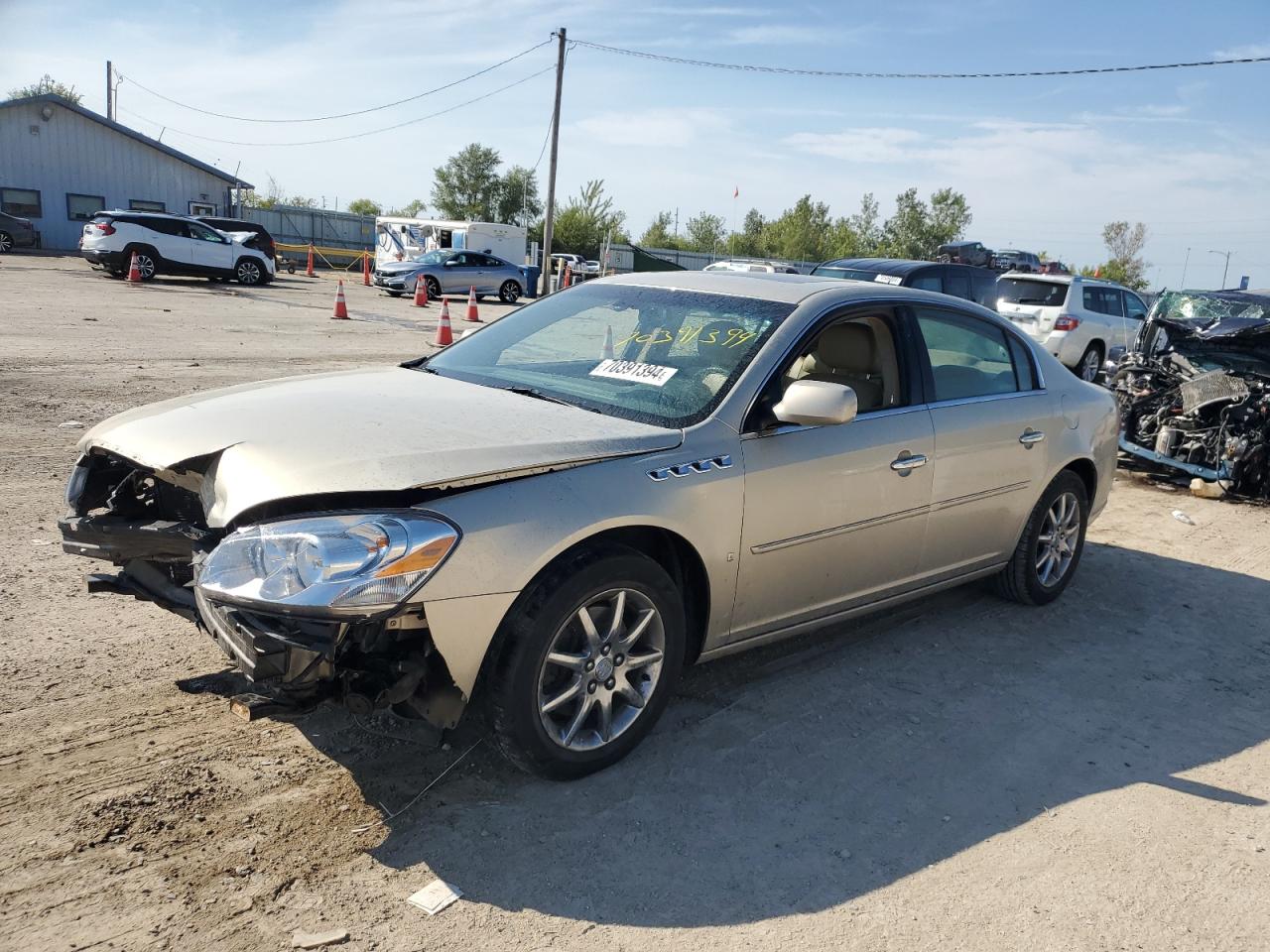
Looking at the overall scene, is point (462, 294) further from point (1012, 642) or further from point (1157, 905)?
point (1157, 905)

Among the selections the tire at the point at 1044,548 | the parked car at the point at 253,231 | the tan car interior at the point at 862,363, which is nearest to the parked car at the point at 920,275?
the tire at the point at 1044,548

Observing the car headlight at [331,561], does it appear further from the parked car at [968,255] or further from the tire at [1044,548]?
the parked car at [968,255]

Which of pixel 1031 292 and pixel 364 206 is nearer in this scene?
pixel 1031 292

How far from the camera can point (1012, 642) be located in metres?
4.91

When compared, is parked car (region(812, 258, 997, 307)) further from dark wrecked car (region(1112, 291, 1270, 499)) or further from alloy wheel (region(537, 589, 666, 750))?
alloy wheel (region(537, 589, 666, 750))

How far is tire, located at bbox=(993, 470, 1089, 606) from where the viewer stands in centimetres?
520

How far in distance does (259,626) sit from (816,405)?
2.01 m

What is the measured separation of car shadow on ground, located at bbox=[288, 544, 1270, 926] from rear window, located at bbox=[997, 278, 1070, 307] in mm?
11437

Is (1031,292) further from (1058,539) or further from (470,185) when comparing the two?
(470,185)

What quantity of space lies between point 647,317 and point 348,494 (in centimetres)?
175

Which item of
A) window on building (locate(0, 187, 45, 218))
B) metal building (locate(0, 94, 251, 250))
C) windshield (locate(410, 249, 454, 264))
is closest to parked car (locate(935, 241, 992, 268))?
windshield (locate(410, 249, 454, 264))

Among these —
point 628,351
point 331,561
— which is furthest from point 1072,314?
point 331,561

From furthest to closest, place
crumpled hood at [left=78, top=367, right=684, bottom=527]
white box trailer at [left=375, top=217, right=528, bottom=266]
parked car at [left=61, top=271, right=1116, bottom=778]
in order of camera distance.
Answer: white box trailer at [left=375, top=217, right=528, bottom=266] → crumpled hood at [left=78, top=367, right=684, bottom=527] → parked car at [left=61, top=271, right=1116, bottom=778]

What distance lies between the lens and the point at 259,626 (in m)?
2.75
